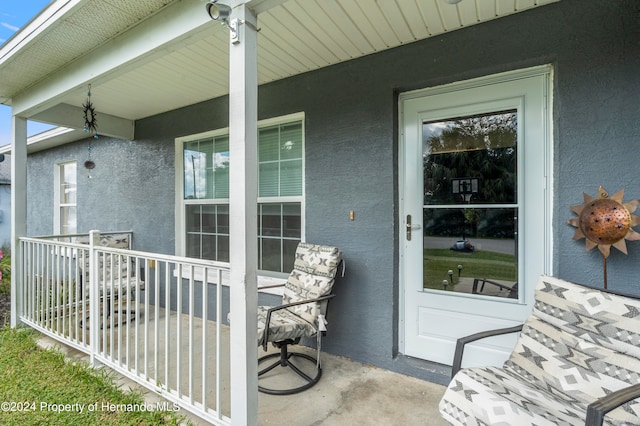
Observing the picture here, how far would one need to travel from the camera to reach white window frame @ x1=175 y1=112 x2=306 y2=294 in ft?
10.4

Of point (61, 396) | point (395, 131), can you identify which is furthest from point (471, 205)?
point (61, 396)

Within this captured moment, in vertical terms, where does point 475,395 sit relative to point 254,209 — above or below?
below

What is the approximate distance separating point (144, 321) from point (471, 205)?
293cm

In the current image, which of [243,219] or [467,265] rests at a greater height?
[243,219]

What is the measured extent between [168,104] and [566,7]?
393 cm

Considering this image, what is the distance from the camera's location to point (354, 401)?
2166 mm

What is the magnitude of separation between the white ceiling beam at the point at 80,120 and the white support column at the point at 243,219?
11.1 ft

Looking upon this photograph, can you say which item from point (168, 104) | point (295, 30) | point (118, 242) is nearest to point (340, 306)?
point (295, 30)

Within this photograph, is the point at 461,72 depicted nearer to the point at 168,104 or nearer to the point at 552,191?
the point at 552,191

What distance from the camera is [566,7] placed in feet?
6.52

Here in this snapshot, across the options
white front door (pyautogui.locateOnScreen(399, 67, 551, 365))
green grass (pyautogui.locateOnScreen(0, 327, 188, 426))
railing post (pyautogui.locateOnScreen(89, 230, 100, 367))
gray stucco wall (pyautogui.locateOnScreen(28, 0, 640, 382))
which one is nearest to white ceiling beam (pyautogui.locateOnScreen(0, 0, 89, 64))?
railing post (pyautogui.locateOnScreen(89, 230, 100, 367))

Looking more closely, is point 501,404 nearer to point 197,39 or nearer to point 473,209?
point 473,209

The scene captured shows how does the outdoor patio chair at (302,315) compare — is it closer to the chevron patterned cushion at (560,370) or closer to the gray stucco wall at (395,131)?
the gray stucco wall at (395,131)

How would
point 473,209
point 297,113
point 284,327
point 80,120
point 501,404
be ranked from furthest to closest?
point 80,120
point 297,113
point 473,209
point 284,327
point 501,404
